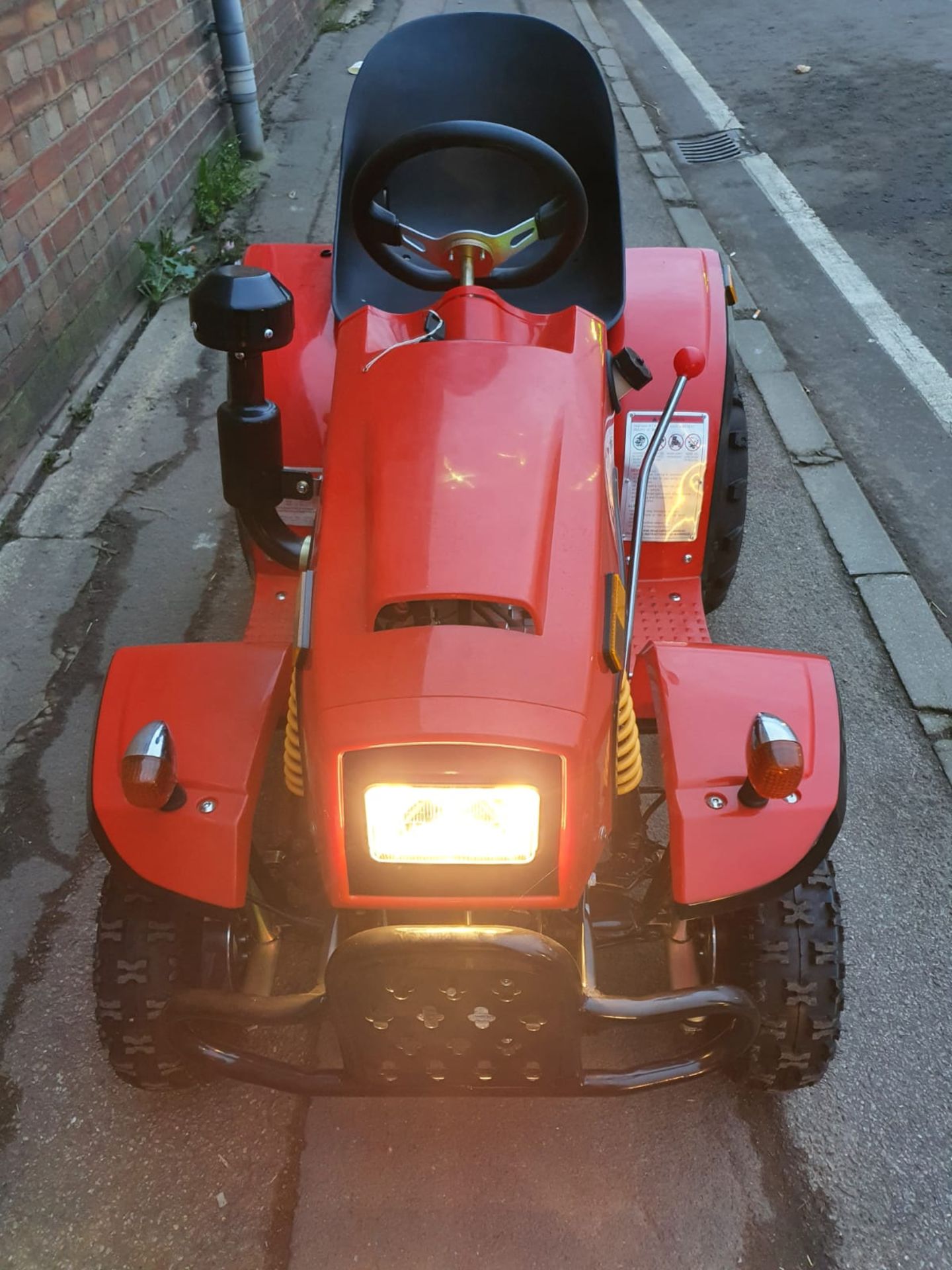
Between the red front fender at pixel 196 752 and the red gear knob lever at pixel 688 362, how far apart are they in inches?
42.2

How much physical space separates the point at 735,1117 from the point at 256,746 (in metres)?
1.19

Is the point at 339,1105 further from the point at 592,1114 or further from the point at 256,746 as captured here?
the point at 256,746

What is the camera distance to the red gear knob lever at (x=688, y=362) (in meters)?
2.26

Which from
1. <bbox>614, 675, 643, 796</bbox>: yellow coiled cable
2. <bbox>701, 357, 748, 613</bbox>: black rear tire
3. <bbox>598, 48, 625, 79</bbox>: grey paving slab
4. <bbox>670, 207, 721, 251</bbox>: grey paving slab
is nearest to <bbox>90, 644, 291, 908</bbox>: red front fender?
<bbox>614, 675, 643, 796</bbox>: yellow coiled cable

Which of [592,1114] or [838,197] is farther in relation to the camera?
[838,197]

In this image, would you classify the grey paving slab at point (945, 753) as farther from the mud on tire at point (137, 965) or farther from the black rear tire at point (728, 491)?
the mud on tire at point (137, 965)

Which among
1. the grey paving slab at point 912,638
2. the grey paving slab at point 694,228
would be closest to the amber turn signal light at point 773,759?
the grey paving slab at point 912,638

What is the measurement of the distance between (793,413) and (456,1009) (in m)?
3.32

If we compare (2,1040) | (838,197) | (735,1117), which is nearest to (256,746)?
(2,1040)

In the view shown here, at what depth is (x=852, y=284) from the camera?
522 cm

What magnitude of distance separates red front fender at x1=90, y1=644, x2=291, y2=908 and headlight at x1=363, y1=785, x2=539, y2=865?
295 millimetres

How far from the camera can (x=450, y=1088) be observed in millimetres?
1669

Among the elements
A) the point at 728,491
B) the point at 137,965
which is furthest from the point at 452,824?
the point at 728,491

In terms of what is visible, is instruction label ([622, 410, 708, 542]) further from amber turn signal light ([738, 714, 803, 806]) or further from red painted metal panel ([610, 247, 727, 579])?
amber turn signal light ([738, 714, 803, 806])
